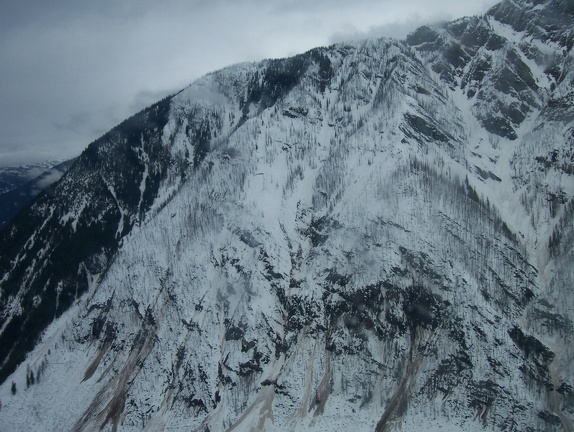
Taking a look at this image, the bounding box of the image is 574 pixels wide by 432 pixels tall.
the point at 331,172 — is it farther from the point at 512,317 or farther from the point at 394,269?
the point at 512,317

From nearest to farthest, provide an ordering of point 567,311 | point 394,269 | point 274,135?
point 567,311
point 394,269
point 274,135

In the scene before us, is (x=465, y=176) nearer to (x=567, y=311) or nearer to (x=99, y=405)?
(x=567, y=311)

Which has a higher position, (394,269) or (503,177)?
(503,177)

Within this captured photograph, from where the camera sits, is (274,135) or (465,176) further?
(274,135)

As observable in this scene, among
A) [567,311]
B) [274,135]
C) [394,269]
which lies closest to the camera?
[567,311]

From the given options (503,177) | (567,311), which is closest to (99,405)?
(567,311)

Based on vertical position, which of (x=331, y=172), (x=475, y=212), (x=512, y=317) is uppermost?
(x=331, y=172)
